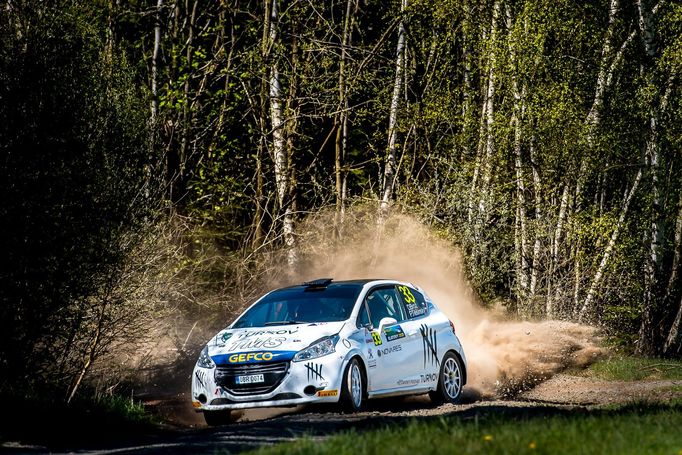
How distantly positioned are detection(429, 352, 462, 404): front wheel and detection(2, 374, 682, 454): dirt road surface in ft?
0.83

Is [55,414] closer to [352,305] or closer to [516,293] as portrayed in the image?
[352,305]

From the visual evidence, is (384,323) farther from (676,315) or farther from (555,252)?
(555,252)

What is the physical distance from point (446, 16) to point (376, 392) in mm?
16261

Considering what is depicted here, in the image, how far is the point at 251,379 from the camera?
541 inches

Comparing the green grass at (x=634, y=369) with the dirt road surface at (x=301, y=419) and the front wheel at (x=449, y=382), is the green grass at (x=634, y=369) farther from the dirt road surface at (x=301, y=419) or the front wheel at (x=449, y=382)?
the front wheel at (x=449, y=382)

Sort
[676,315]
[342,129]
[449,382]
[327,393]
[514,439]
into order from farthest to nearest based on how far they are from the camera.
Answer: [342,129] → [676,315] → [449,382] → [327,393] → [514,439]

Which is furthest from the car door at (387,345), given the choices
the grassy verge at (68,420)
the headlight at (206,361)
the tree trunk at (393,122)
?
the tree trunk at (393,122)

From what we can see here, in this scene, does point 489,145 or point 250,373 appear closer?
point 250,373

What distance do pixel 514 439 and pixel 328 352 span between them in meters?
4.81

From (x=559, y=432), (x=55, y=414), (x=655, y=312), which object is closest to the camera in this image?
(x=559, y=432)

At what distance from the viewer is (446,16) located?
28.8 meters

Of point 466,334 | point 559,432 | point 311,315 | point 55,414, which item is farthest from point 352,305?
point 466,334

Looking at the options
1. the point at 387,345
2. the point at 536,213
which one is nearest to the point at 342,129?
the point at 536,213

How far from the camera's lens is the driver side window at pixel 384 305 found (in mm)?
15099
